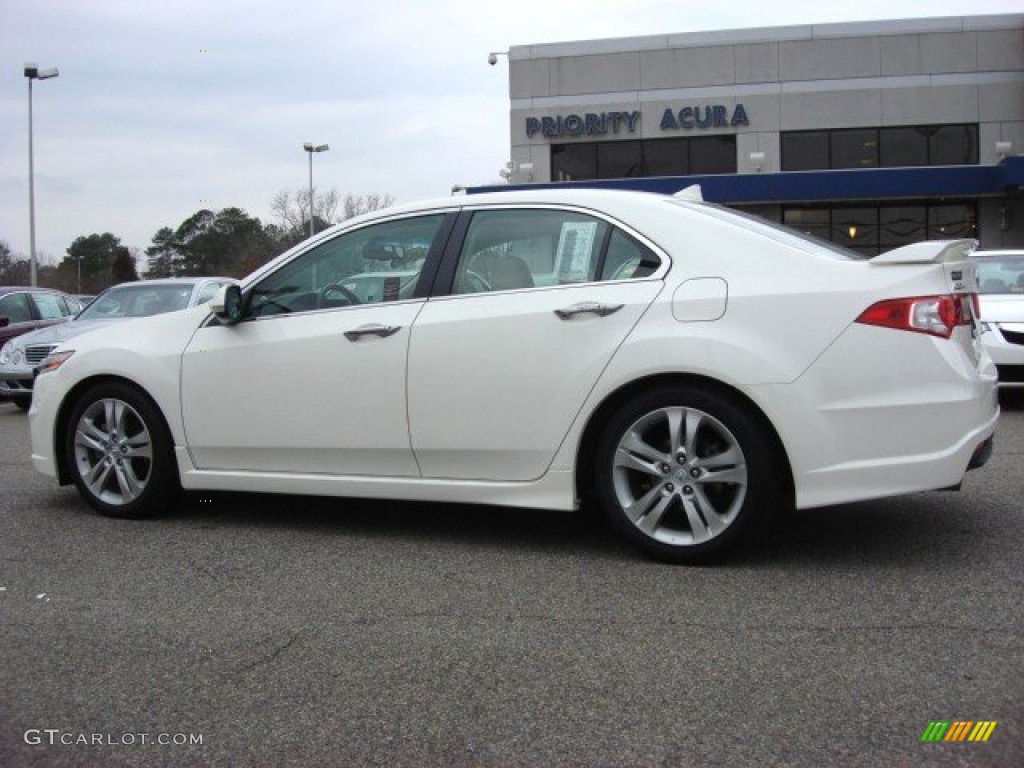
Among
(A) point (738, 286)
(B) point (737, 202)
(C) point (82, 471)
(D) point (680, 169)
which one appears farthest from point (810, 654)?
(D) point (680, 169)

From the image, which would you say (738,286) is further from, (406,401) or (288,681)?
(288,681)

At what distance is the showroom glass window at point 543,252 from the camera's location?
445 centimetres

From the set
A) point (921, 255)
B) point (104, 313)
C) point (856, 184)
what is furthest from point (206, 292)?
point (856, 184)

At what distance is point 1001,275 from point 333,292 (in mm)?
7758

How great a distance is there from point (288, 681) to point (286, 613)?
67cm

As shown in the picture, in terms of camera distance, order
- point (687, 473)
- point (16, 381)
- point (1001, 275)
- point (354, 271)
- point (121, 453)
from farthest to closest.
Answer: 1. point (16, 381)
2. point (1001, 275)
3. point (121, 453)
4. point (354, 271)
5. point (687, 473)

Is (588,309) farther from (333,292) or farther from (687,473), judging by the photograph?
(333,292)

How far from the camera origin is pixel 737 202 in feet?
84.8

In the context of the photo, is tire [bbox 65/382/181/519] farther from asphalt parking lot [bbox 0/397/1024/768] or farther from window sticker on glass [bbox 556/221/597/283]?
window sticker on glass [bbox 556/221/597/283]

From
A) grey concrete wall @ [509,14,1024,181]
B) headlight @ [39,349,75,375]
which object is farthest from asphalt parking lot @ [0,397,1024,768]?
grey concrete wall @ [509,14,1024,181]

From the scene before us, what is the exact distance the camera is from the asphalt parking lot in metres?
2.75

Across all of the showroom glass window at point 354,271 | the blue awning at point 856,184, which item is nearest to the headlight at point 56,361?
the showroom glass window at point 354,271

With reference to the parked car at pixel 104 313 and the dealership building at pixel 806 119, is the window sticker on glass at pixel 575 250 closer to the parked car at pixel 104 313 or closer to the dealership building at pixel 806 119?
the parked car at pixel 104 313

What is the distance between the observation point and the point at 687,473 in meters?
4.19
